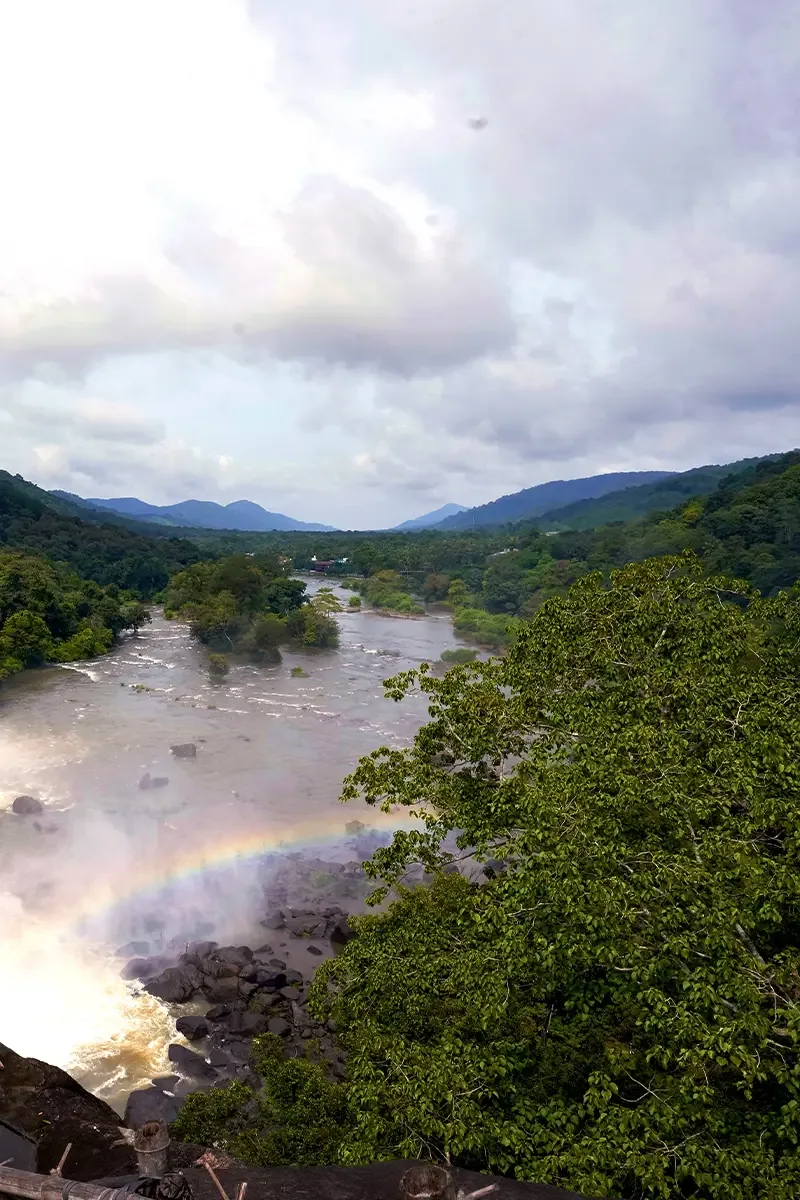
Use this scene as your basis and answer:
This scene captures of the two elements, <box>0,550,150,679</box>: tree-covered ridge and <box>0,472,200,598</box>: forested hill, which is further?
<box>0,472,200,598</box>: forested hill

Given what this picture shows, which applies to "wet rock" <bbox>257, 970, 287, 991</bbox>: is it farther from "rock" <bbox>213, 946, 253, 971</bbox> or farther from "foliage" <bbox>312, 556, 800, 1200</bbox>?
"foliage" <bbox>312, 556, 800, 1200</bbox>

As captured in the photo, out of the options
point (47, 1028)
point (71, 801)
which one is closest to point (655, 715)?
point (47, 1028)

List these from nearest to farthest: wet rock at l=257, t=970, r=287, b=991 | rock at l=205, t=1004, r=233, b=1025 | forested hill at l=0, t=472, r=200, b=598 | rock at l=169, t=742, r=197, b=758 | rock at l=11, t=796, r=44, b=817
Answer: rock at l=205, t=1004, r=233, b=1025, wet rock at l=257, t=970, r=287, b=991, rock at l=11, t=796, r=44, b=817, rock at l=169, t=742, r=197, b=758, forested hill at l=0, t=472, r=200, b=598

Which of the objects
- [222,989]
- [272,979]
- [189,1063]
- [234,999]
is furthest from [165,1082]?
[272,979]

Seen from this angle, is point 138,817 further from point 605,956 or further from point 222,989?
point 605,956

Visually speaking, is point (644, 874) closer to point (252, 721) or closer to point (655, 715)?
point (655, 715)

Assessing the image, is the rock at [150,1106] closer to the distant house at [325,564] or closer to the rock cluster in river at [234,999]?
the rock cluster in river at [234,999]

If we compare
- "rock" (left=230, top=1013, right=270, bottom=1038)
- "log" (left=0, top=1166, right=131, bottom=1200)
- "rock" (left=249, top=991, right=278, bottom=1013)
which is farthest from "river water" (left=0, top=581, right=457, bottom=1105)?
"log" (left=0, top=1166, right=131, bottom=1200)
